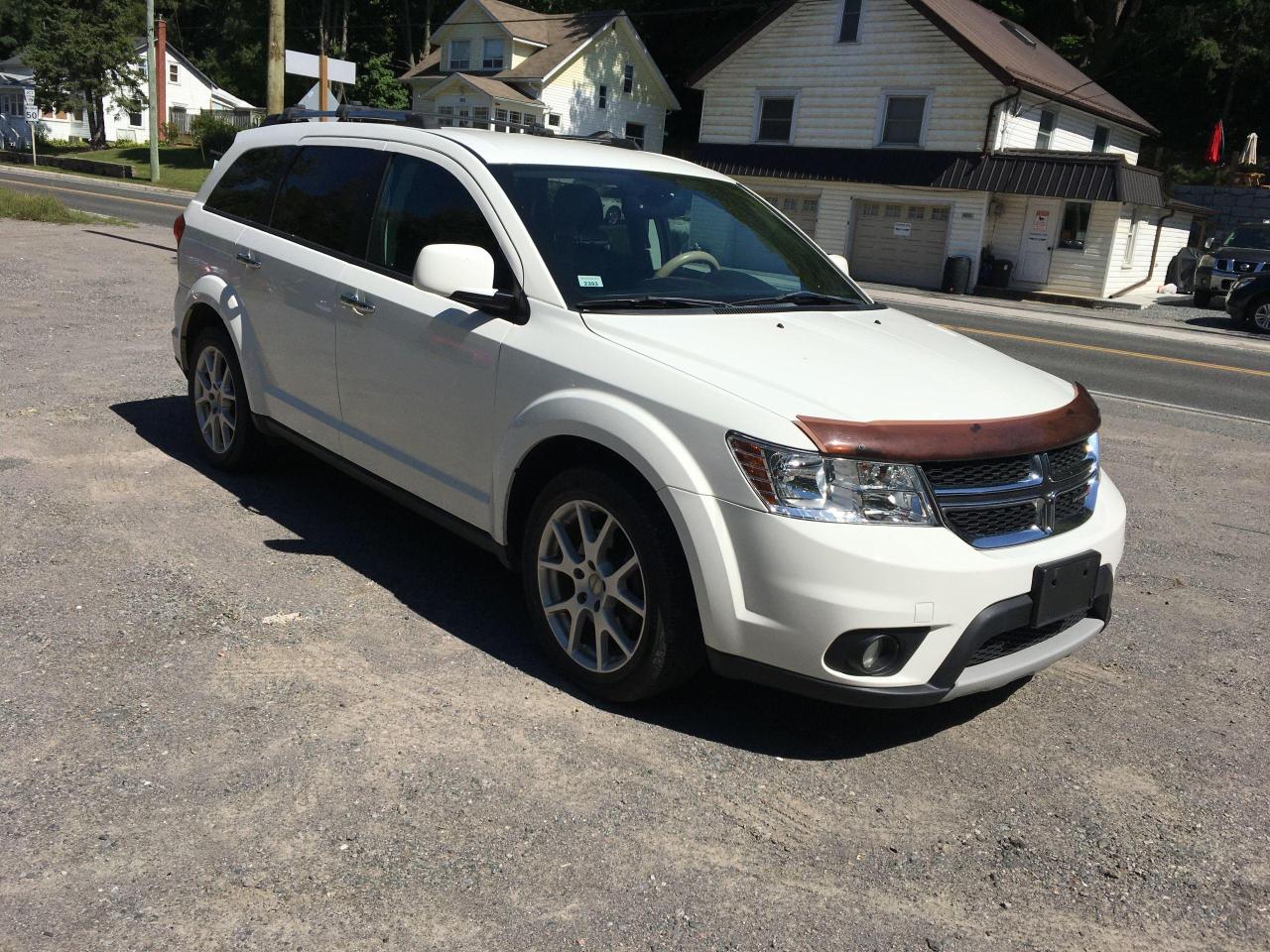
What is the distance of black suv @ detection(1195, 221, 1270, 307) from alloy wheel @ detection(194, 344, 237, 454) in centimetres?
2442

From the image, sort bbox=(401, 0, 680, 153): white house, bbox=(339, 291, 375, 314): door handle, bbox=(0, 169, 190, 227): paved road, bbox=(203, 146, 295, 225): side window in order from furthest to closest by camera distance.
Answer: bbox=(401, 0, 680, 153): white house → bbox=(0, 169, 190, 227): paved road → bbox=(203, 146, 295, 225): side window → bbox=(339, 291, 375, 314): door handle

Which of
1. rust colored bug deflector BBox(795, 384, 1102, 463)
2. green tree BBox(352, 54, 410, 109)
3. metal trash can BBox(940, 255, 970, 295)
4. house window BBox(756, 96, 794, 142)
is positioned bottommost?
metal trash can BBox(940, 255, 970, 295)

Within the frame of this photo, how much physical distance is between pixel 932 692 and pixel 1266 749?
1.43 m

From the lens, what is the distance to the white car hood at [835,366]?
3463 millimetres

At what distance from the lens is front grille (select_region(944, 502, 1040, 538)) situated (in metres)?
3.40

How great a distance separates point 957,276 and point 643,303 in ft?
90.9

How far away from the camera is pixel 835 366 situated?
3760mm

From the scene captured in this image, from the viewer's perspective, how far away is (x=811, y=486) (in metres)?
3.30

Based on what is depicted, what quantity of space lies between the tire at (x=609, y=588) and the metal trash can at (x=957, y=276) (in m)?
27.8

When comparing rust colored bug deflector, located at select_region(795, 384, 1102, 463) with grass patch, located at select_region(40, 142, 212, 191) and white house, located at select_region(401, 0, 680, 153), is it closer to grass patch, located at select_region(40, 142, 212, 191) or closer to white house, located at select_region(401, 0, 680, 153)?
grass patch, located at select_region(40, 142, 212, 191)

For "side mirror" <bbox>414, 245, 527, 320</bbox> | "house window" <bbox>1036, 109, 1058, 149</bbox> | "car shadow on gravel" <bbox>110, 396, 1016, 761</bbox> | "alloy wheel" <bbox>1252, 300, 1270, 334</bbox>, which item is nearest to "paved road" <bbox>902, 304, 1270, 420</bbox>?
"alloy wheel" <bbox>1252, 300, 1270, 334</bbox>

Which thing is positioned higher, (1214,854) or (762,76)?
(762,76)

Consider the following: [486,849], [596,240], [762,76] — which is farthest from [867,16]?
[486,849]

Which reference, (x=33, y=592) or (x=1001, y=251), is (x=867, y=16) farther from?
(x=33, y=592)
